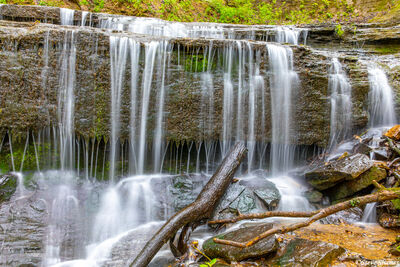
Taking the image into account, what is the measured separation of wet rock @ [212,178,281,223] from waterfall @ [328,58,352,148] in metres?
2.23

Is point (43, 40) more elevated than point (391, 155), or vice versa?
point (43, 40)

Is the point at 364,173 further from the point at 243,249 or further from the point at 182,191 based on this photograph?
the point at 182,191

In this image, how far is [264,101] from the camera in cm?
550

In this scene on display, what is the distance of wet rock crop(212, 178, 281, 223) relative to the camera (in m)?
4.30

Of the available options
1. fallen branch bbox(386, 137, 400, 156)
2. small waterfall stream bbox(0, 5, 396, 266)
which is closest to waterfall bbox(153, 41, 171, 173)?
small waterfall stream bbox(0, 5, 396, 266)

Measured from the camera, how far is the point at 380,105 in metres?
5.95

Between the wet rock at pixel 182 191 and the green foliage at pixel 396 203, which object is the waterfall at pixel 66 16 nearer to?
the wet rock at pixel 182 191

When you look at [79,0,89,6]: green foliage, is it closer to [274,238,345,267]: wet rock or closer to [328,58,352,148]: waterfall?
[328,58,352,148]: waterfall

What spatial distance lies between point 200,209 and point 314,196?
101 inches

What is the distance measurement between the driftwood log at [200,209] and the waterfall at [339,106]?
8.04 feet

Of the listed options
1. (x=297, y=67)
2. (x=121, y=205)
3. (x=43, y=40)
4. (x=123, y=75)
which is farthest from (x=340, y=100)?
(x=43, y=40)

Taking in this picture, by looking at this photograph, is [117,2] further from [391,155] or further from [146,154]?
[391,155]

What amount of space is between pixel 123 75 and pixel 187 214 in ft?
10.2

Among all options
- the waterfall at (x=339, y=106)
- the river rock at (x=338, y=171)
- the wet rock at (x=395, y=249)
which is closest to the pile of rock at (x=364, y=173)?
the river rock at (x=338, y=171)
